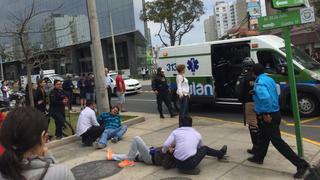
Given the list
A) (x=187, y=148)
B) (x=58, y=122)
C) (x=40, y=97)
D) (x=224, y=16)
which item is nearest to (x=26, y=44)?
(x=40, y=97)

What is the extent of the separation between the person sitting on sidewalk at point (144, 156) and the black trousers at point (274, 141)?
1.47m

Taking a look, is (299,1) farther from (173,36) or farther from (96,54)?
(173,36)

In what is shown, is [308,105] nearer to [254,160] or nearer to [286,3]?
[254,160]

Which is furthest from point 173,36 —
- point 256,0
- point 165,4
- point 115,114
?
point 115,114

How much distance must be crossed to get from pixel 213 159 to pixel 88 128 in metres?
3.26

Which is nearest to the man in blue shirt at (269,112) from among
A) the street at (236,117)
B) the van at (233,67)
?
the street at (236,117)

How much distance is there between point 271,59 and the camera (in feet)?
39.6

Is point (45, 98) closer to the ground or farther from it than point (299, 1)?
closer to the ground

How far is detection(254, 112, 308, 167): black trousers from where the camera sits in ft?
20.2

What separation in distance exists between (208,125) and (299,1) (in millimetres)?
5507

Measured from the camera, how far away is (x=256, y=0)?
98.4 ft

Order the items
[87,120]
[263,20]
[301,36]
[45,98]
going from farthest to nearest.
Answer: [301,36]
[45,98]
[87,120]
[263,20]

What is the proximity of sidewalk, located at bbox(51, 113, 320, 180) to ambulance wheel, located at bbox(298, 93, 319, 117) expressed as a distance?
6.64ft

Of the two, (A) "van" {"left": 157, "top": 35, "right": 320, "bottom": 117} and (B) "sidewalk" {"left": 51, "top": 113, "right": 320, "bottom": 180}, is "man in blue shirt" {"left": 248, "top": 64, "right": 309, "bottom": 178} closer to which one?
(B) "sidewalk" {"left": 51, "top": 113, "right": 320, "bottom": 180}
